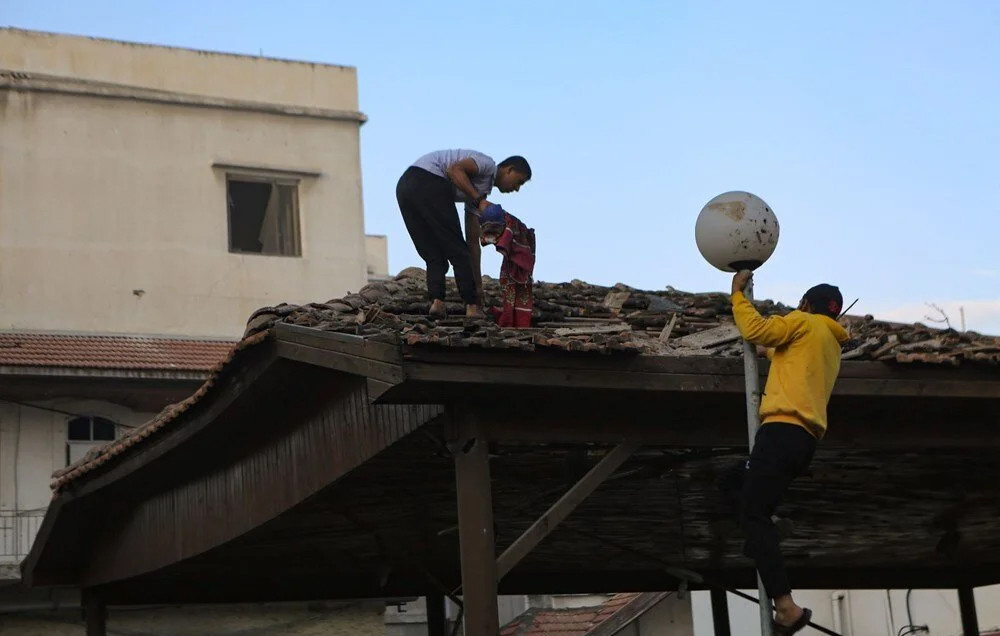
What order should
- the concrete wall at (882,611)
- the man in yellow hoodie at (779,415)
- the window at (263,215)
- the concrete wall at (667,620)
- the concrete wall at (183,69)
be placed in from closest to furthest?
the man in yellow hoodie at (779,415) < the concrete wall at (882,611) < the concrete wall at (667,620) < the concrete wall at (183,69) < the window at (263,215)

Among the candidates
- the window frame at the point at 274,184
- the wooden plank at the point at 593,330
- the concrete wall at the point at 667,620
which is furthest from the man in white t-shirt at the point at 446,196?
the window frame at the point at 274,184

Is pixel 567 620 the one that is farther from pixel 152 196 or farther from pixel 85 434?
pixel 152 196

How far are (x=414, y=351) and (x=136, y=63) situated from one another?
27.7m

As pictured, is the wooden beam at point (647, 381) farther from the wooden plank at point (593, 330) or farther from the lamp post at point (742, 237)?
the wooden plank at point (593, 330)

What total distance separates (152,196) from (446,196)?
2455 cm

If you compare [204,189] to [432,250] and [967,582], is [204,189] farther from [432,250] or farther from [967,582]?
[432,250]

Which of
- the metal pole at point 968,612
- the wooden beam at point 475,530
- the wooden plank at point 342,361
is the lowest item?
the metal pole at point 968,612

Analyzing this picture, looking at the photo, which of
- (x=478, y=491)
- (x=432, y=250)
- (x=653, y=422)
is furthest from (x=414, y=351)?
(x=432, y=250)

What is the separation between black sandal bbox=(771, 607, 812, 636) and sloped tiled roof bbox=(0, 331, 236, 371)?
884 inches

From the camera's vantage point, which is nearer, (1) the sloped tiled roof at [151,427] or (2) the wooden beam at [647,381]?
(2) the wooden beam at [647,381]

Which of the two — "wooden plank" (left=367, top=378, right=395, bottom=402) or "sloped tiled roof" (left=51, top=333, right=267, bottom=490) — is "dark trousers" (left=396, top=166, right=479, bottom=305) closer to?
"sloped tiled roof" (left=51, top=333, right=267, bottom=490)

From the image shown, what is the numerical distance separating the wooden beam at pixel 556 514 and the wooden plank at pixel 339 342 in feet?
4.37

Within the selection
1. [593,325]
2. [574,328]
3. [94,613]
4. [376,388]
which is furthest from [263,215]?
[376,388]

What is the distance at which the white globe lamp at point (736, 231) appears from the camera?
8812mm
